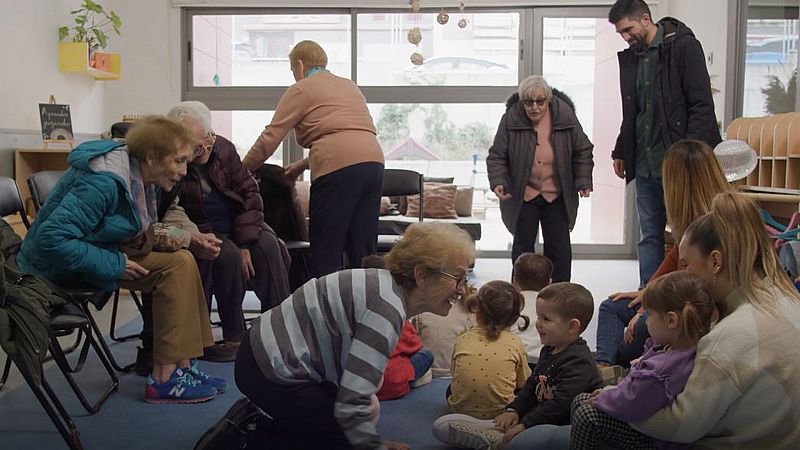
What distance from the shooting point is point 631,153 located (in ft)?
13.5

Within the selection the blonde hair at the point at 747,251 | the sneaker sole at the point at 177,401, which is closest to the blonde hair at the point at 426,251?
the blonde hair at the point at 747,251

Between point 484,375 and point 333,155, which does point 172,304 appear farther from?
point 484,375

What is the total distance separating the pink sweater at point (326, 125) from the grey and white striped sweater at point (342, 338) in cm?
159

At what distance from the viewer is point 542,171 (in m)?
4.56

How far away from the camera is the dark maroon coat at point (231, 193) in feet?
12.6

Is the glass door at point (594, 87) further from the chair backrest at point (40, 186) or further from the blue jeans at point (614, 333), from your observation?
the chair backrest at point (40, 186)

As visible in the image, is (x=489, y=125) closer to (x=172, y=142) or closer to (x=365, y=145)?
(x=365, y=145)

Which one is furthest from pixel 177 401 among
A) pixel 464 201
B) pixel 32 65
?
pixel 464 201

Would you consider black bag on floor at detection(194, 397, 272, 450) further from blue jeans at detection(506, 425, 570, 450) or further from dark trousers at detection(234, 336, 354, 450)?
blue jeans at detection(506, 425, 570, 450)

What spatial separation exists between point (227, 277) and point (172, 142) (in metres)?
1.00

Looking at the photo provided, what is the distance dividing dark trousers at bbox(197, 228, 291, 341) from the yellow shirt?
1392mm

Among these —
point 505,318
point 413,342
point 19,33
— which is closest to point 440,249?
point 505,318

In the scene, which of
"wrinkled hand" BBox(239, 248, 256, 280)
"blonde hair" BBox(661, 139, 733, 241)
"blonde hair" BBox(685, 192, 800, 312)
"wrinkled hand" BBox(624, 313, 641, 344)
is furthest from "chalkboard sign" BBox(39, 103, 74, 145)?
"blonde hair" BBox(685, 192, 800, 312)

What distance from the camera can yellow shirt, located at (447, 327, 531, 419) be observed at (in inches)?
110
